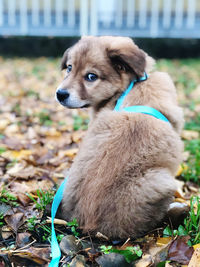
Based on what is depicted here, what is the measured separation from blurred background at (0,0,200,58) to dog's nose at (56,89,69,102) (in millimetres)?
8671

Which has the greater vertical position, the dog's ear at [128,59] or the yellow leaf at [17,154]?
the dog's ear at [128,59]

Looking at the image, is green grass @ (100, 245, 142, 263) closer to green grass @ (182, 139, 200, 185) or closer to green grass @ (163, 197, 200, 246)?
green grass @ (163, 197, 200, 246)

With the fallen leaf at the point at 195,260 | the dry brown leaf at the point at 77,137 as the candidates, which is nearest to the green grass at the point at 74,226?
the fallen leaf at the point at 195,260

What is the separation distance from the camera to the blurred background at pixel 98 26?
37.7 ft

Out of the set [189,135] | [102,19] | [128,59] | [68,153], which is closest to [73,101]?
[128,59]

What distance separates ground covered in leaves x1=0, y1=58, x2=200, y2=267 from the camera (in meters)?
2.44

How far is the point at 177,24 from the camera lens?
38.6ft

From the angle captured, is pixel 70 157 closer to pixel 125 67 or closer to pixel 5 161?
pixel 5 161

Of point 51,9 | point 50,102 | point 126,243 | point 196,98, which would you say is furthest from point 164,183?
point 51,9

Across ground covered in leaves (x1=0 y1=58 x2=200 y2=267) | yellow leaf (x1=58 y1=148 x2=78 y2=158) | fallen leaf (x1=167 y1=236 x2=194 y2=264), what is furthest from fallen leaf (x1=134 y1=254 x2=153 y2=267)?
yellow leaf (x1=58 y1=148 x2=78 y2=158)

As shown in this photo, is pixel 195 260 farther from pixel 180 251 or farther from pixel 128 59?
pixel 128 59

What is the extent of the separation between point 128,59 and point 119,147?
0.84 meters

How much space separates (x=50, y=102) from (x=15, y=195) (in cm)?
378

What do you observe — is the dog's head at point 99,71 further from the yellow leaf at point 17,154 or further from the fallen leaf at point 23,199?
the yellow leaf at point 17,154
